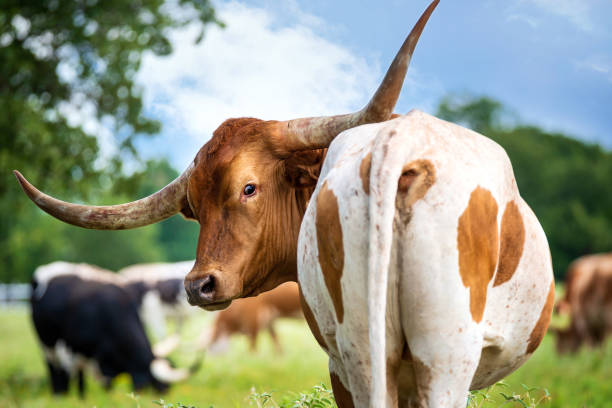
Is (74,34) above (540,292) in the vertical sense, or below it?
above

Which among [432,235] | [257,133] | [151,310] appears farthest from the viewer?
[151,310]

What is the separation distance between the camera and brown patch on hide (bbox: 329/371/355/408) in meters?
2.75

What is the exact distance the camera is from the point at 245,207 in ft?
10.5

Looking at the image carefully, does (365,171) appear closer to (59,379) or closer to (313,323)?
(313,323)

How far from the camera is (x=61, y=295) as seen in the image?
31.9 ft

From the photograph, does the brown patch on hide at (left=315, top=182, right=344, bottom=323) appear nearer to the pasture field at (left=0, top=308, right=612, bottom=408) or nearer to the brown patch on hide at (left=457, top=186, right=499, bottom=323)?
the brown patch on hide at (left=457, top=186, right=499, bottom=323)

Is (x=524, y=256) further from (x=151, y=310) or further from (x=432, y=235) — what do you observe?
(x=151, y=310)

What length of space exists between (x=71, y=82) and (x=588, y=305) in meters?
11.0

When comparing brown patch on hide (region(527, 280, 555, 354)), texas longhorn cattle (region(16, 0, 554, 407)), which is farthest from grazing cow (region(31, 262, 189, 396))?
brown patch on hide (region(527, 280, 555, 354))

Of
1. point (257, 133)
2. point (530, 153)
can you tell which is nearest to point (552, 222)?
point (530, 153)

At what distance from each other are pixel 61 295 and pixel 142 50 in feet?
14.8

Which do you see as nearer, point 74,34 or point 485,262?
point 485,262

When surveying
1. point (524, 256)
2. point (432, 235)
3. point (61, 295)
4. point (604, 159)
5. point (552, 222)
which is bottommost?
point (552, 222)

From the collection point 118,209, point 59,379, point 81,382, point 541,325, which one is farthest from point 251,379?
point 541,325
